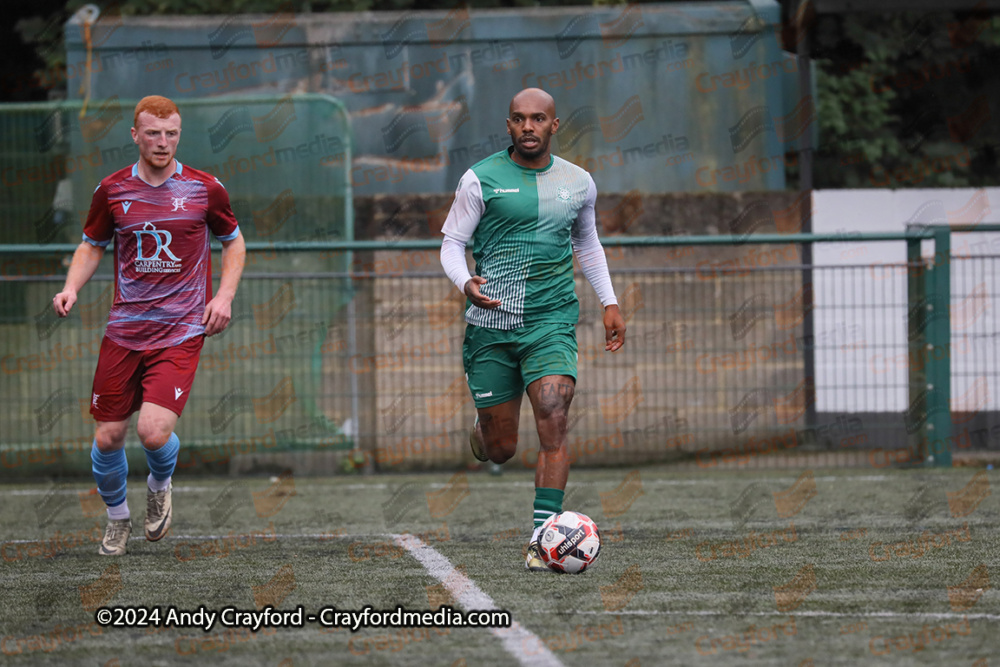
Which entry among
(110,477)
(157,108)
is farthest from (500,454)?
(157,108)

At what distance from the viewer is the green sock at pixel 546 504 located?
5.85 metres

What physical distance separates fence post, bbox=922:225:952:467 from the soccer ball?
588cm

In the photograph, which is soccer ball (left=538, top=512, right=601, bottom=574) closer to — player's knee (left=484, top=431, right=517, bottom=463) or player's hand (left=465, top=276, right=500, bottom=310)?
player's knee (left=484, top=431, right=517, bottom=463)

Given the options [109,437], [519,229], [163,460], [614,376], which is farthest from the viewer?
[614,376]

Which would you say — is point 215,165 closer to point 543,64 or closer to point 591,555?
point 543,64

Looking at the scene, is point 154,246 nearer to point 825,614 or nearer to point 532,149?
point 532,149

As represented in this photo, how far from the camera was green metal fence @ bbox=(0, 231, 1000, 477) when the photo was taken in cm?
1077

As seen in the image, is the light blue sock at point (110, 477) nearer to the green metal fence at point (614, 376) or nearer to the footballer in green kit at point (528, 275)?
the footballer in green kit at point (528, 275)

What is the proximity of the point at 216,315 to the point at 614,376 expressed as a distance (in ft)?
16.7

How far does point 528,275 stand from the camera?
6.08 meters

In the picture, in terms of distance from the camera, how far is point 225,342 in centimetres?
1089

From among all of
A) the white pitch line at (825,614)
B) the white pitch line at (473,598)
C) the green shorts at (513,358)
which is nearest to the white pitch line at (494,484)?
the white pitch line at (473,598)

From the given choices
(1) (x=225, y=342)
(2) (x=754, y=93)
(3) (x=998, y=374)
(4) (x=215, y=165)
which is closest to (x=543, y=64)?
(2) (x=754, y=93)

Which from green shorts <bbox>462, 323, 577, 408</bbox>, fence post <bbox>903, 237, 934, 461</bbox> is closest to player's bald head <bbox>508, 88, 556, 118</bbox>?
green shorts <bbox>462, 323, 577, 408</bbox>
